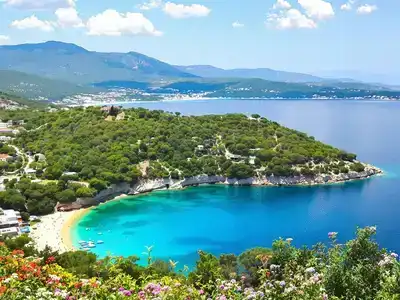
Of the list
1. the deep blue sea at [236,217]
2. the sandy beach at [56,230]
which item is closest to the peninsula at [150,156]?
the sandy beach at [56,230]

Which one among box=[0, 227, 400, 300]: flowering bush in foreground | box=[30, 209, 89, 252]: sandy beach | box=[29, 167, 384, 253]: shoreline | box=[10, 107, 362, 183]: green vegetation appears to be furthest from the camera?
box=[10, 107, 362, 183]: green vegetation

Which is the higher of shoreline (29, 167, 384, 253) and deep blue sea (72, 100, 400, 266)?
shoreline (29, 167, 384, 253)

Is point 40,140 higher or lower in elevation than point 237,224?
higher

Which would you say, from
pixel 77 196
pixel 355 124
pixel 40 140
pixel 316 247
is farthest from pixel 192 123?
pixel 355 124

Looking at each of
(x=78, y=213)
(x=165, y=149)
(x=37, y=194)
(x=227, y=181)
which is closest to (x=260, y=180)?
(x=227, y=181)

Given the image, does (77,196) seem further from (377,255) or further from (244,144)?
(377,255)

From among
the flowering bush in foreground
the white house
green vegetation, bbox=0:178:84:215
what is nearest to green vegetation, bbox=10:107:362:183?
green vegetation, bbox=0:178:84:215

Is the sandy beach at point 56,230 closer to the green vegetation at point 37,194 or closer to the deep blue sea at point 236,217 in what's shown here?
the deep blue sea at point 236,217

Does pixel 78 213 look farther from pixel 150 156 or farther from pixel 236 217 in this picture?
pixel 150 156

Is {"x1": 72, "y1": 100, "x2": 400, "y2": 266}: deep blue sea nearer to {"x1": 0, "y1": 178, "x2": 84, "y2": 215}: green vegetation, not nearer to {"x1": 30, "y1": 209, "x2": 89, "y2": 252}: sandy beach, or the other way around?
{"x1": 30, "y1": 209, "x2": 89, "y2": 252}: sandy beach
